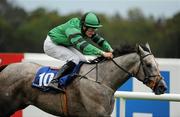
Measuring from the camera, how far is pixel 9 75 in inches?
343

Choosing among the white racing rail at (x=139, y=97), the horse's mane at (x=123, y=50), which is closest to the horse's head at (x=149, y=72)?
the horse's mane at (x=123, y=50)

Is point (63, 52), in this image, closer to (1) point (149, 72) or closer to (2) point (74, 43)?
(2) point (74, 43)

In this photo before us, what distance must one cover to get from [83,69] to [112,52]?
0.42m

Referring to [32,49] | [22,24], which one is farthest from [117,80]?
[22,24]

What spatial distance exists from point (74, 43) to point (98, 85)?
60cm

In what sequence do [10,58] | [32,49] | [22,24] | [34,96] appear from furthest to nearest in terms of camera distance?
1. [22,24]
2. [32,49]
3. [10,58]
4. [34,96]

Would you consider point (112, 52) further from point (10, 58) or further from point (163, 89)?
point (10, 58)

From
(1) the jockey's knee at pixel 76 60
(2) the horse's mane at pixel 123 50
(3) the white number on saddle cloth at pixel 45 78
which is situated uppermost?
(2) the horse's mane at pixel 123 50

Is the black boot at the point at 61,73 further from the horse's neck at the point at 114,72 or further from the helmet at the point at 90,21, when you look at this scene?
the helmet at the point at 90,21

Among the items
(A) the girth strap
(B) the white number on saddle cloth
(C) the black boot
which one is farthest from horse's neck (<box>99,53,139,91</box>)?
(B) the white number on saddle cloth

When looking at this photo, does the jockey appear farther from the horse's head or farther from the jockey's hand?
the horse's head

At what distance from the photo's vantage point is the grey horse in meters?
8.03

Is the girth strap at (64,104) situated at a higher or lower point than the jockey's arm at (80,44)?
lower

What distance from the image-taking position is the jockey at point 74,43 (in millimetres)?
8039
